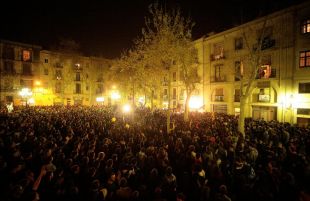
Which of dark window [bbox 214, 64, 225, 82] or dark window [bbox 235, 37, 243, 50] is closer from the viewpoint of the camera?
dark window [bbox 235, 37, 243, 50]

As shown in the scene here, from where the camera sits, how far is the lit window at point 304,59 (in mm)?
21047

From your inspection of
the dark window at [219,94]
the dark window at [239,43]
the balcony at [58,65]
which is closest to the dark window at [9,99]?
the balcony at [58,65]

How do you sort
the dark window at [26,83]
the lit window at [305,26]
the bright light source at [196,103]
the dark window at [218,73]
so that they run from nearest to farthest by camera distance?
the lit window at [305,26] → the dark window at [218,73] → the bright light source at [196,103] → the dark window at [26,83]

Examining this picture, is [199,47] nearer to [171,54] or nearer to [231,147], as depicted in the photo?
[171,54]

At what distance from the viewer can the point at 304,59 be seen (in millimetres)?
21375

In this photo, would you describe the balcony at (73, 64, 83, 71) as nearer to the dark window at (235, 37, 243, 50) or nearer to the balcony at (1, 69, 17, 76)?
the balcony at (1, 69, 17, 76)

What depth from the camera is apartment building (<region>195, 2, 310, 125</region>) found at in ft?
69.8

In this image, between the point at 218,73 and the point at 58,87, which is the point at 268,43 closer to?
the point at 218,73

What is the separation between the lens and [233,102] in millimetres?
29016

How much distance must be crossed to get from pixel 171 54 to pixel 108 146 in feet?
34.8

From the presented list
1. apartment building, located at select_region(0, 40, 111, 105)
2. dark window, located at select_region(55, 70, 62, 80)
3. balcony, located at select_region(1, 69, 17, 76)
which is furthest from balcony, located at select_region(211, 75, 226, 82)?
balcony, located at select_region(1, 69, 17, 76)

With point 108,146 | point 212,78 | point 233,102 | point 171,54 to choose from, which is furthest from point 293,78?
point 108,146

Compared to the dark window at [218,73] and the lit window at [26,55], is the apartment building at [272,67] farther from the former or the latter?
the lit window at [26,55]

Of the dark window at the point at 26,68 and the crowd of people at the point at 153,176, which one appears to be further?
the dark window at the point at 26,68
